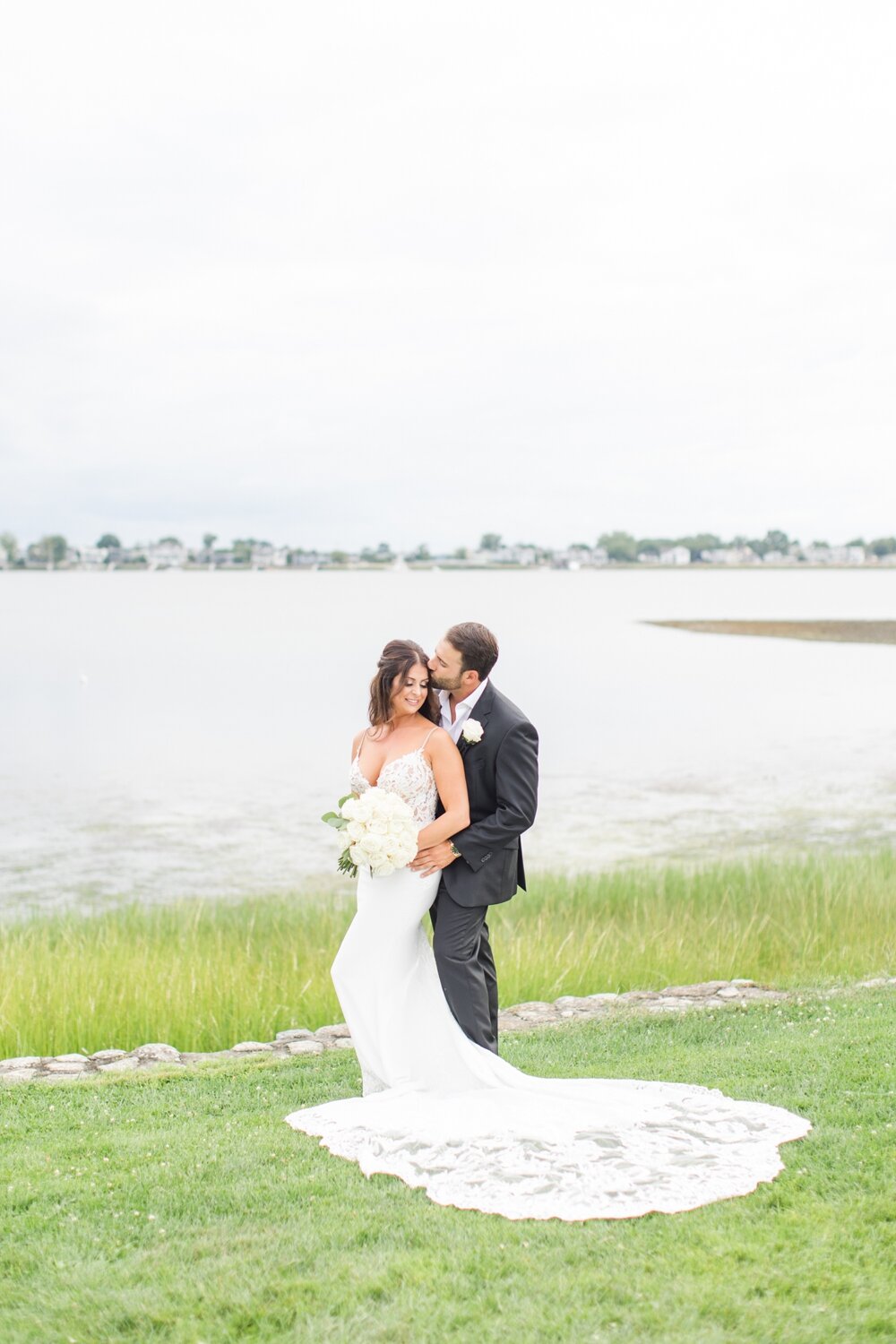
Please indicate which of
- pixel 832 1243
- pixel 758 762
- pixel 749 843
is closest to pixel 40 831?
pixel 749 843

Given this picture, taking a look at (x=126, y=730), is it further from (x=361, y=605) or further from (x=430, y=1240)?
(x=361, y=605)

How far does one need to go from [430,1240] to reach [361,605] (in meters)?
129

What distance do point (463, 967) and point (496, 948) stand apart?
512cm

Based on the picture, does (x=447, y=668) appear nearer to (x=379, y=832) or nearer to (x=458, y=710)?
(x=458, y=710)

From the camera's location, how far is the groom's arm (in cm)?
624

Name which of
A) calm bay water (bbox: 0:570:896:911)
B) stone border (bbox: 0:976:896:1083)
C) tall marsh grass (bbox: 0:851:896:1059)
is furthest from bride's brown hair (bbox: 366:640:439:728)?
calm bay water (bbox: 0:570:896:911)

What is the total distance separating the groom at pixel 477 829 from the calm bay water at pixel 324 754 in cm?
1021

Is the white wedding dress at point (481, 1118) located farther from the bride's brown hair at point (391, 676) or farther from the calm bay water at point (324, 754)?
the calm bay water at point (324, 754)

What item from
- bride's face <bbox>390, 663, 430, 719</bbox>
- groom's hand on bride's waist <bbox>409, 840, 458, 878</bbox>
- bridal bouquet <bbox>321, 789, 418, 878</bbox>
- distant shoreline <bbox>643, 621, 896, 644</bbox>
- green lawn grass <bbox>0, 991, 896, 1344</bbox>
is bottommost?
green lawn grass <bbox>0, 991, 896, 1344</bbox>

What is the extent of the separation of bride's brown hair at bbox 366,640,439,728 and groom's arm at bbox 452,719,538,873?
0.43 m

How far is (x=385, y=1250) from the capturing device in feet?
15.0

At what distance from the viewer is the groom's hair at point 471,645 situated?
20.6 feet

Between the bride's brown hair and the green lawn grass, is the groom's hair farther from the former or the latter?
the green lawn grass

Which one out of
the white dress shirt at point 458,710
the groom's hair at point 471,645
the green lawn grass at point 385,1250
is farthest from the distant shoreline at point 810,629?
the green lawn grass at point 385,1250
